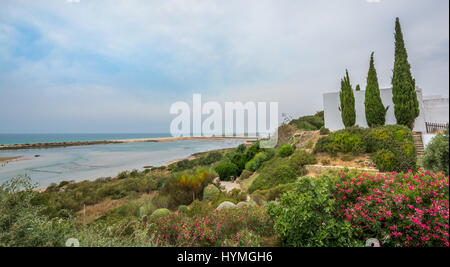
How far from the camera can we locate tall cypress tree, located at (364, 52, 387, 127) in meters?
10.3

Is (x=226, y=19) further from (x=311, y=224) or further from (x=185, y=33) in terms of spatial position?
(x=311, y=224)

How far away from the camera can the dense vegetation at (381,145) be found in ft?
18.6

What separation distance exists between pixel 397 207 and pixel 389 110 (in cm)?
1231

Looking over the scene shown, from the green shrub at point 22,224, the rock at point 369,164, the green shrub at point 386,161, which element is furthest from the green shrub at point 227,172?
the green shrub at point 22,224

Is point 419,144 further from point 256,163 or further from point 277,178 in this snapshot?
point 256,163

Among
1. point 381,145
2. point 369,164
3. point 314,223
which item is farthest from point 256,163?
point 314,223

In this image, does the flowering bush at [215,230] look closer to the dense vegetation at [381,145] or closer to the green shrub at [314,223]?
the green shrub at [314,223]

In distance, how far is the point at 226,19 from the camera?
5293 mm

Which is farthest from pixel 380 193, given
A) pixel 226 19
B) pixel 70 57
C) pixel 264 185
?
pixel 70 57

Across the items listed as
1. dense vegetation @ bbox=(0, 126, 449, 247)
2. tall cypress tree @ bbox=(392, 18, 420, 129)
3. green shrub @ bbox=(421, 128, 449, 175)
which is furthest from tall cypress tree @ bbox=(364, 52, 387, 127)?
green shrub @ bbox=(421, 128, 449, 175)

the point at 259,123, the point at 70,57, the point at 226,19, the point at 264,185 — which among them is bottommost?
the point at 264,185

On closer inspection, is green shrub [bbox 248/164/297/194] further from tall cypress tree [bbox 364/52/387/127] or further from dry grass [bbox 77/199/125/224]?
tall cypress tree [bbox 364/52/387/127]

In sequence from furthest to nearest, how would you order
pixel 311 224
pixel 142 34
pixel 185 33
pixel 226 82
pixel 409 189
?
pixel 226 82, pixel 185 33, pixel 142 34, pixel 311 224, pixel 409 189
